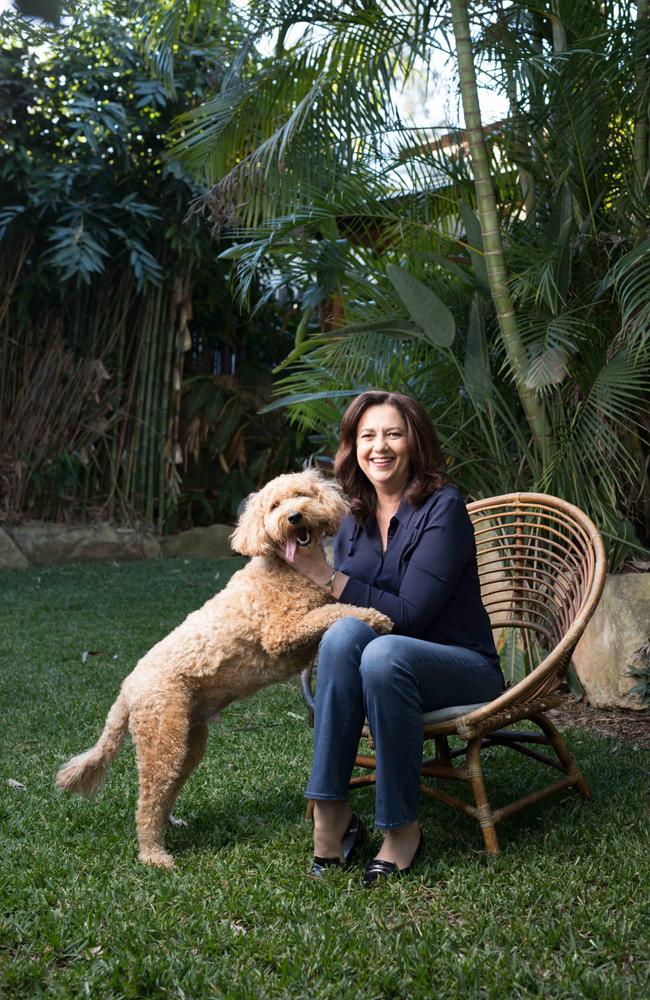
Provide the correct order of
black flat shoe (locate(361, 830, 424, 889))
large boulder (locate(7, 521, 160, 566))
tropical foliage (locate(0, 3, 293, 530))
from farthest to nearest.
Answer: large boulder (locate(7, 521, 160, 566)) < tropical foliage (locate(0, 3, 293, 530)) < black flat shoe (locate(361, 830, 424, 889))

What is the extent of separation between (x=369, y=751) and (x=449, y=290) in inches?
88.7

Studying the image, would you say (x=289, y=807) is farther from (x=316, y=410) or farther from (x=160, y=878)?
(x=316, y=410)

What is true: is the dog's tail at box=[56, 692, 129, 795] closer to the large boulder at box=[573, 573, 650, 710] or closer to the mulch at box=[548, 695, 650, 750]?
the mulch at box=[548, 695, 650, 750]

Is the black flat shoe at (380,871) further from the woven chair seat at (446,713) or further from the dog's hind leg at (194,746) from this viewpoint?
the dog's hind leg at (194,746)

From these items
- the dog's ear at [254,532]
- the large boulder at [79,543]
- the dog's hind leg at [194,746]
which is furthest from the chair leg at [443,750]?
the large boulder at [79,543]

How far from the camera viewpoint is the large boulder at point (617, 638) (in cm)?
430

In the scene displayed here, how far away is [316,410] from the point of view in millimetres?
4996

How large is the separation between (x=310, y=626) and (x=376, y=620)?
0.19 m

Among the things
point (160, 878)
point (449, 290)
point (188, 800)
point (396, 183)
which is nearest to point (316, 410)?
point (449, 290)

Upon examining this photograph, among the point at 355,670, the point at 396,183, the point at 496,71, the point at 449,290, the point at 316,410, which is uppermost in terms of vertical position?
the point at 496,71

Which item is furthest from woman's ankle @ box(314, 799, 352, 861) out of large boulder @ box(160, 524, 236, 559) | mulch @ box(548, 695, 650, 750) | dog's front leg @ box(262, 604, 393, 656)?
large boulder @ box(160, 524, 236, 559)

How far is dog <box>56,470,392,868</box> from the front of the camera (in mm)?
2805

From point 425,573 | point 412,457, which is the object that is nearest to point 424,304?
point 412,457

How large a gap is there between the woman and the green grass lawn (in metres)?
0.18
